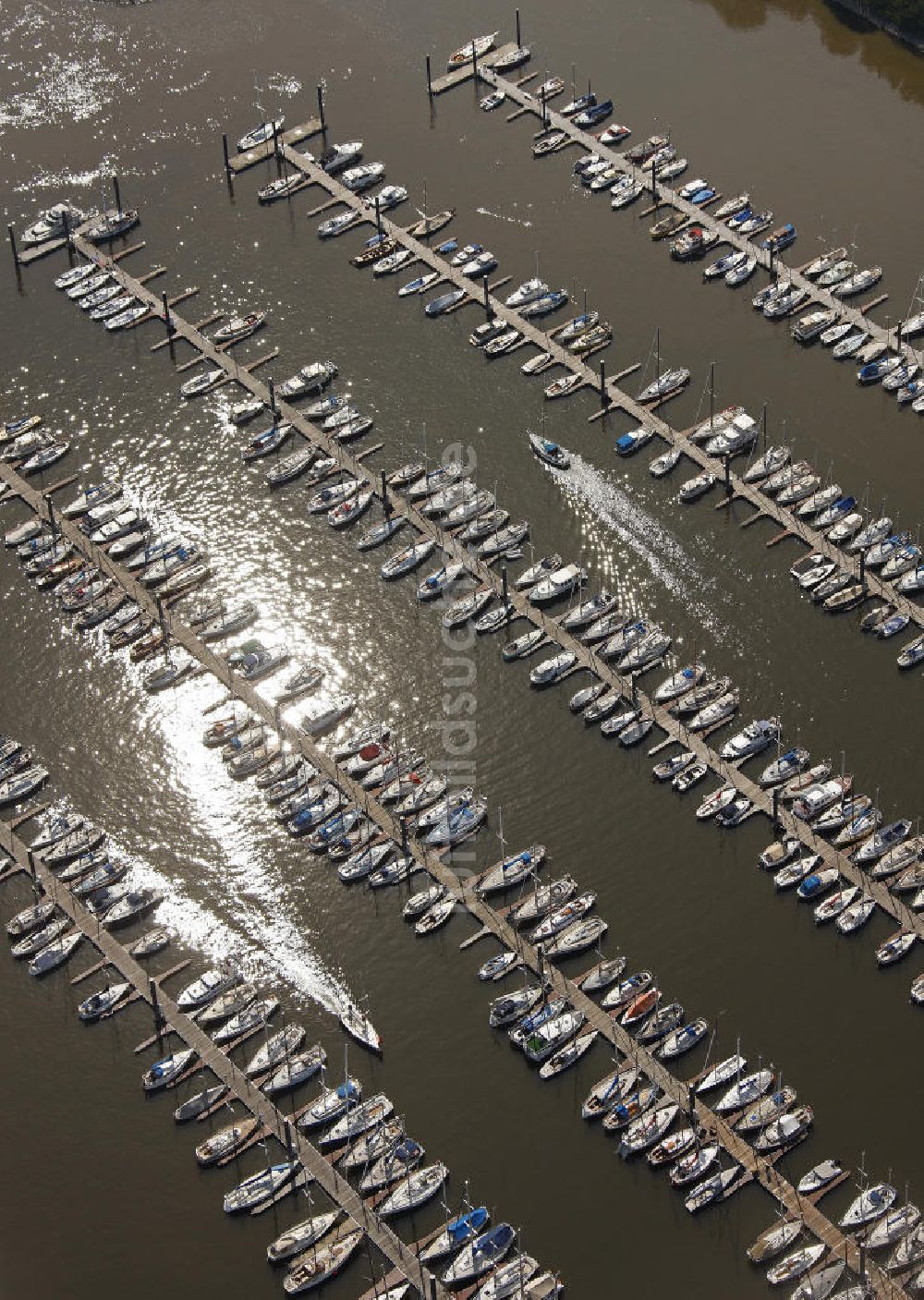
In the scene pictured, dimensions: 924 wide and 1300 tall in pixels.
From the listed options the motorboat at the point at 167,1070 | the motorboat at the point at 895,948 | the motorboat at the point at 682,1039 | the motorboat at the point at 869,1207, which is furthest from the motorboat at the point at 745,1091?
the motorboat at the point at 167,1070

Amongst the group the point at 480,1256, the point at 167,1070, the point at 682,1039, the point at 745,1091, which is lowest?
the point at 745,1091

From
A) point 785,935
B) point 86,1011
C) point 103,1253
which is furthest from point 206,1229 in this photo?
point 785,935

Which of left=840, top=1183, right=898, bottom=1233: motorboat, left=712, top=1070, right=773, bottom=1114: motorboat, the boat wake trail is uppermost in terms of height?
the boat wake trail

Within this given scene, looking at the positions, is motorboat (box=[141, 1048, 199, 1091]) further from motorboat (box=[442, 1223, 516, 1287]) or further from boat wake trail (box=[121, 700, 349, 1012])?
motorboat (box=[442, 1223, 516, 1287])

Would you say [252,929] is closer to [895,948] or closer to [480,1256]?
[480,1256]

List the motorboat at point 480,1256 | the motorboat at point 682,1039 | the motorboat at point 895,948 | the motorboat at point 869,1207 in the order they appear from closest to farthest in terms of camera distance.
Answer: the motorboat at point 480,1256 < the motorboat at point 869,1207 < the motorboat at point 682,1039 < the motorboat at point 895,948

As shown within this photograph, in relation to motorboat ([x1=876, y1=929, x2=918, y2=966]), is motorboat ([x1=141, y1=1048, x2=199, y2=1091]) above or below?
above

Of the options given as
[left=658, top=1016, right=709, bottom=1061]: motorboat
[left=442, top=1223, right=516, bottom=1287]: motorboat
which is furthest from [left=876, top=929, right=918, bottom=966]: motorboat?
[left=442, top=1223, right=516, bottom=1287]: motorboat

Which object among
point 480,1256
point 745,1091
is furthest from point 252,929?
point 745,1091

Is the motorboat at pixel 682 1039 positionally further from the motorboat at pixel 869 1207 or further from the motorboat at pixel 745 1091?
the motorboat at pixel 869 1207

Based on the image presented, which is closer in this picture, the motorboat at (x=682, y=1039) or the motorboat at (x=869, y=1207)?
the motorboat at (x=869, y=1207)

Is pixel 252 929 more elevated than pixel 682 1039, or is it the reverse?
pixel 252 929

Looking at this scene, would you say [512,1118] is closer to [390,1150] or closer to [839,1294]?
[390,1150]
